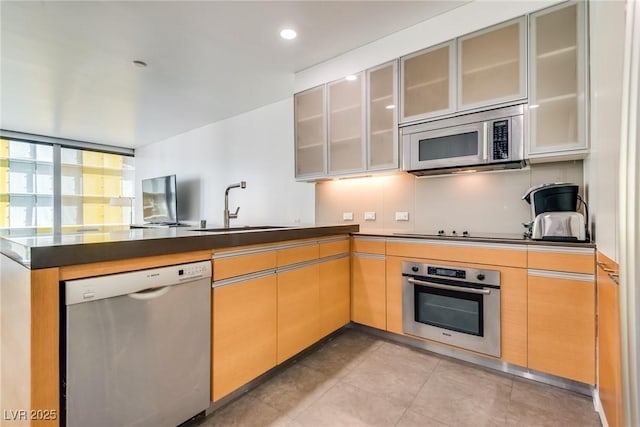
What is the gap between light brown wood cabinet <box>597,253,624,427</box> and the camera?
3.85 ft

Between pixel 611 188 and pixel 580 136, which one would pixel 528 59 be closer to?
pixel 580 136

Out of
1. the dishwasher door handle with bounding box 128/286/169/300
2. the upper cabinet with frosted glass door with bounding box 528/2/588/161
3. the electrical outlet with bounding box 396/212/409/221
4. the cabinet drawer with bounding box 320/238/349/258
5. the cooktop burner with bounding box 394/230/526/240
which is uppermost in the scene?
the upper cabinet with frosted glass door with bounding box 528/2/588/161

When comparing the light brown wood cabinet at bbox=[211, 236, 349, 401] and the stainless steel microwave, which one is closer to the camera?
the light brown wood cabinet at bbox=[211, 236, 349, 401]

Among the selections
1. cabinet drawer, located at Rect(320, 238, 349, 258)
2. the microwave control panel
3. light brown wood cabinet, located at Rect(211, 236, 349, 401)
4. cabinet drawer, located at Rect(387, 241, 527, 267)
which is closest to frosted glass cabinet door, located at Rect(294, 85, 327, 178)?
cabinet drawer, located at Rect(320, 238, 349, 258)

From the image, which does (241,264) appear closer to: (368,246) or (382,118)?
(368,246)

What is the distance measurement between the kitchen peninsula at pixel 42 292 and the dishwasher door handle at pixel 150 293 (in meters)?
0.11

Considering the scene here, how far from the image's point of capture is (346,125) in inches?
115

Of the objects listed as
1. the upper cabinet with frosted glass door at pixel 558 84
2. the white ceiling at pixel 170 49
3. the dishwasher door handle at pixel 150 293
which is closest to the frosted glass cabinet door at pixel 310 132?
the white ceiling at pixel 170 49

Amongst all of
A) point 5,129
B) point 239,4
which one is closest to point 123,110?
point 5,129

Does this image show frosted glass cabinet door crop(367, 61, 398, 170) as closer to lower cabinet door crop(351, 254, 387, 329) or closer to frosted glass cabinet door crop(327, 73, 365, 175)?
frosted glass cabinet door crop(327, 73, 365, 175)

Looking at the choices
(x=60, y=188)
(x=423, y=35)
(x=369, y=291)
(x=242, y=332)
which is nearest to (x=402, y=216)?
(x=369, y=291)

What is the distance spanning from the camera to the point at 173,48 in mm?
2734

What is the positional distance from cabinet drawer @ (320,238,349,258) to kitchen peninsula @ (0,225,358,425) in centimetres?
121

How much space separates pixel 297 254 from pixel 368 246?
0.79 metres
